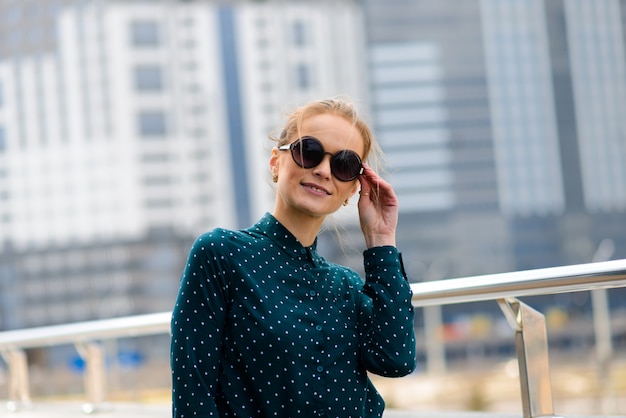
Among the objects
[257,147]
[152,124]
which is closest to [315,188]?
[152,124]

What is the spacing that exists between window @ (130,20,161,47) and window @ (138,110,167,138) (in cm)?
670

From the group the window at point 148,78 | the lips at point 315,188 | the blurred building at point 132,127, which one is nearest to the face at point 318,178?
the lips at point 315,188

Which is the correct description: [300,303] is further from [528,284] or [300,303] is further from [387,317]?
[528,284]

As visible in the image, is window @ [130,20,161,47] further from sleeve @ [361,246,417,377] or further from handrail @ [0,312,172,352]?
sleeve @ [361,246,417,377]

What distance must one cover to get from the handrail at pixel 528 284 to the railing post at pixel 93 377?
248cm

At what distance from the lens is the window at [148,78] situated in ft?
287

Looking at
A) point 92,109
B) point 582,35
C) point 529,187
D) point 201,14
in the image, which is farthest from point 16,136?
point 582,35

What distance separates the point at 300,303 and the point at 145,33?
90.0 m

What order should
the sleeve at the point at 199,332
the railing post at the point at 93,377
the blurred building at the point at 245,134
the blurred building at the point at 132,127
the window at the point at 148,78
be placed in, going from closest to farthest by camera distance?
the sleeve at the point at 199,332 < the railing post at the point at 93,377 < the blurred building at the point at 132,127 < the blurred building at the point at 245,134 < the window at the point at 148,78

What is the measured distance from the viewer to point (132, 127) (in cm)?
8662

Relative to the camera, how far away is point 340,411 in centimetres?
152

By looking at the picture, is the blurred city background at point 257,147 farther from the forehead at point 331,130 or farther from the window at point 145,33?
the forehead at point 331,130

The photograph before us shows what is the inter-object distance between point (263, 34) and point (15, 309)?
34.5 metres

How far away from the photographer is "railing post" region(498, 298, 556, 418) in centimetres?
223
